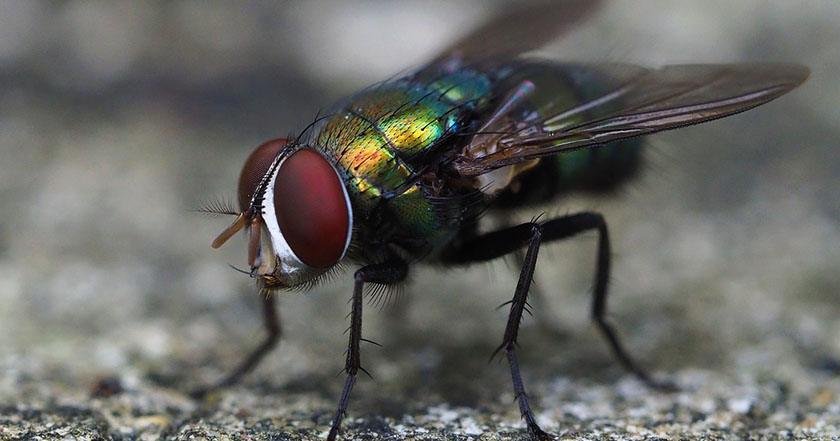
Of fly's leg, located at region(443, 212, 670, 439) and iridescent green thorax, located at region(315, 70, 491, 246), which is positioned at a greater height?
iridescent green thorax, located at region(315, 70, 491, 246)

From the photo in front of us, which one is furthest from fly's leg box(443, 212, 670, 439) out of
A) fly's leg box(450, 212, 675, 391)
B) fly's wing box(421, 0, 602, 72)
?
fly's wing box(421, 0, 602, 72)

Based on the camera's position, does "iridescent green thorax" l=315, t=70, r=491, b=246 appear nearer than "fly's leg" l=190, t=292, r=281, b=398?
Yes

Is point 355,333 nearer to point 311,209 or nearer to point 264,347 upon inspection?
point 311,209

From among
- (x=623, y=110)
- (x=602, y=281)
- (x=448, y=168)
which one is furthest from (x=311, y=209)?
(x=602, y=281)

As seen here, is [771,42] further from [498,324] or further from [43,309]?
[43,309]

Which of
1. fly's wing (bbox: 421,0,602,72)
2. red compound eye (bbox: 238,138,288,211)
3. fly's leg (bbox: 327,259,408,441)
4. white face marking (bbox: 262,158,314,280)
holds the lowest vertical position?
fly's leg (bbox: 327,259,408,441)

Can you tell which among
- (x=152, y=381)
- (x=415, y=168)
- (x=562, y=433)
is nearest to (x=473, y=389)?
(x=562, y=433)

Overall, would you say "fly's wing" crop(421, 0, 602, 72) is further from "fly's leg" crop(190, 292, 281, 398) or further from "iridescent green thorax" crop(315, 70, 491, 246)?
"fly's leg" crop(190, 292, 281, 398)
